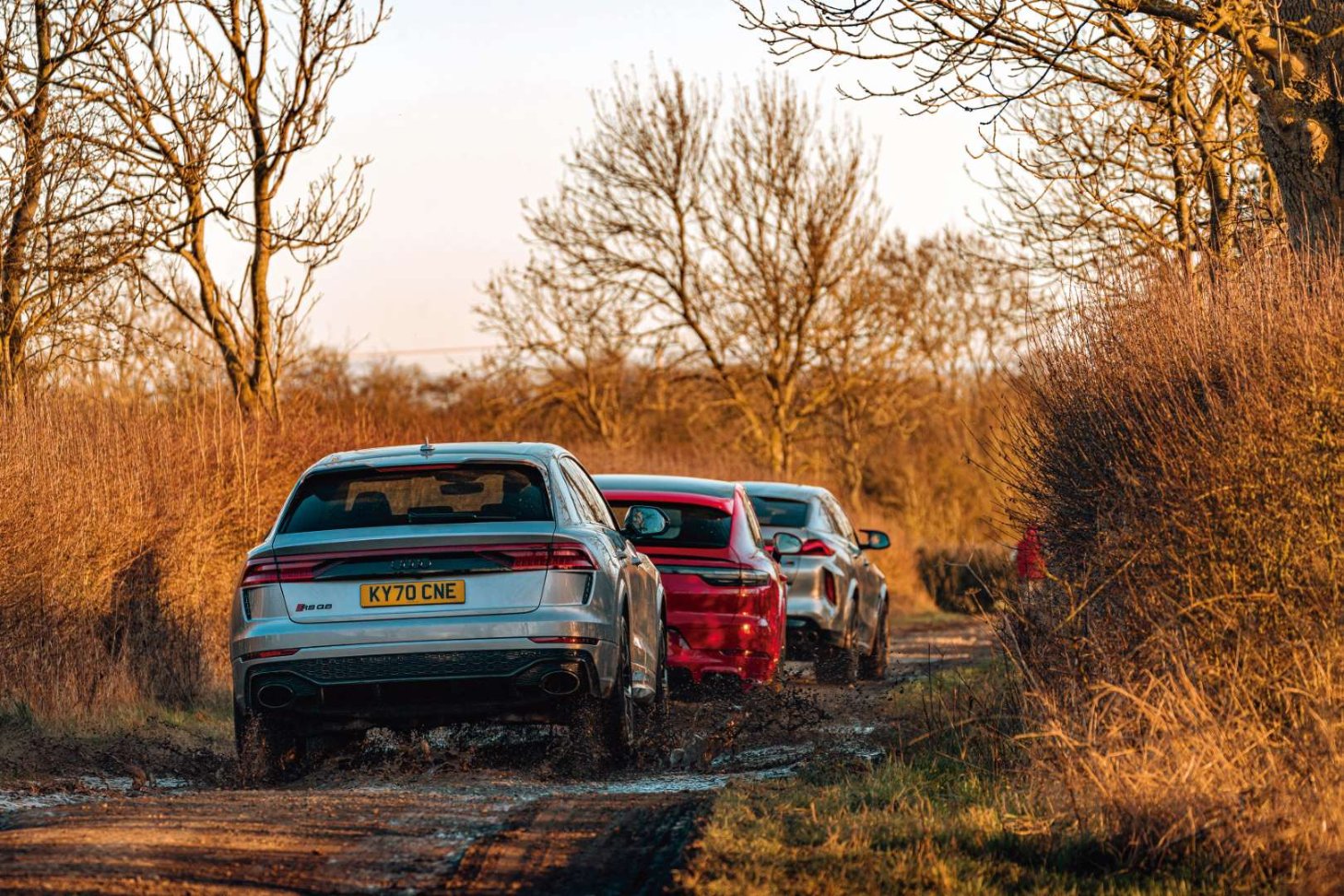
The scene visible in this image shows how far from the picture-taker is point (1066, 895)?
598 cm

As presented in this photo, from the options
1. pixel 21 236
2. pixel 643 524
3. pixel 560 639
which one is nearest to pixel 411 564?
pixel 560 639

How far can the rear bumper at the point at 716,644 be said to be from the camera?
1216 cm

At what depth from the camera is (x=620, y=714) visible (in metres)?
9.13

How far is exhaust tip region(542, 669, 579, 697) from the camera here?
Result: 8625mm

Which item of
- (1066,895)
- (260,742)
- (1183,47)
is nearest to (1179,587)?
(1066,895)

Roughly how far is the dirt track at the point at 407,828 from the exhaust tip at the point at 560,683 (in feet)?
1.53

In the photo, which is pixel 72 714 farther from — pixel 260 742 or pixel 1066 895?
pixel 1066 895

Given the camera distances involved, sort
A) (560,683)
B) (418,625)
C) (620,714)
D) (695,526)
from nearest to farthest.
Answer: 1. (418,625)
2. (560,683)
3. (620,714)
4. (695,526)

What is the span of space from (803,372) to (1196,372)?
30.6 metres

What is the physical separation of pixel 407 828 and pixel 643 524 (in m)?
3.98

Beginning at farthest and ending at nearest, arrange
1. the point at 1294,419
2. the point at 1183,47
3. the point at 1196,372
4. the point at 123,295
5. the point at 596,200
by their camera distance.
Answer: the point at 596,200 → the point at 123,295 → the point at 1183,47 → the point at 1196,372 → the point at 1294,419

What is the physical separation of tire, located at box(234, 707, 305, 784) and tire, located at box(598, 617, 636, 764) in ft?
5.14

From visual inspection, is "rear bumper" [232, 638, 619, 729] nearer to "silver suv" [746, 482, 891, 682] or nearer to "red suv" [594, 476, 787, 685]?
"red suv" [594, 476, 787, 685]

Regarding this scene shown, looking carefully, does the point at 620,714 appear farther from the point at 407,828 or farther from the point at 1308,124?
the point at 1308,124
